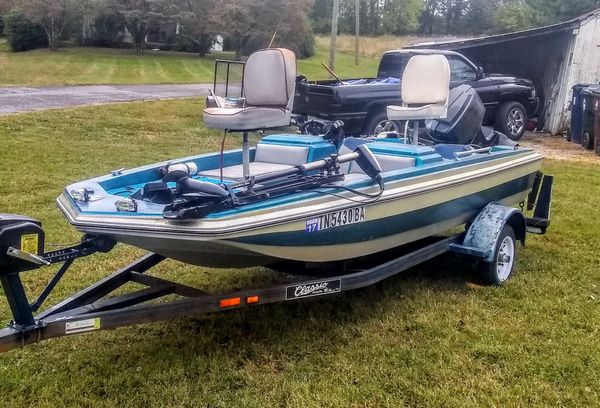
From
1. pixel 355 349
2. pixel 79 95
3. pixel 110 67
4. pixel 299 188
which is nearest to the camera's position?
pixel 299 188

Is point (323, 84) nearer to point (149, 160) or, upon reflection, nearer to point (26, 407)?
point (149, 160)

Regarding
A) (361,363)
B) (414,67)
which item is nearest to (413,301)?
(361,363)

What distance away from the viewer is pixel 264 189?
3.41m

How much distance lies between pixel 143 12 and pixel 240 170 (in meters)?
27.8

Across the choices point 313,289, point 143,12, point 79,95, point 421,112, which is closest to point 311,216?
point 313,289

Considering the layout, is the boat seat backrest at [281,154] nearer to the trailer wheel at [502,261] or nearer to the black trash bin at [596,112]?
the trailer wheel at [502,261]

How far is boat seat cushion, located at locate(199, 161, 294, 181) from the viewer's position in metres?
4.31

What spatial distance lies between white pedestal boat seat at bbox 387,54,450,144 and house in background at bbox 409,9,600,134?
28.2 feet

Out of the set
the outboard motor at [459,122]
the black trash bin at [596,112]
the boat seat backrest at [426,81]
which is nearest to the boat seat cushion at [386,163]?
the boat seat backrest at [426,81]

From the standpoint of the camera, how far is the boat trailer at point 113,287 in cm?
277

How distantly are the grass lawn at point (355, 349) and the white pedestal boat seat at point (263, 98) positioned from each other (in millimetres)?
1096

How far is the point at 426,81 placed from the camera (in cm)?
526

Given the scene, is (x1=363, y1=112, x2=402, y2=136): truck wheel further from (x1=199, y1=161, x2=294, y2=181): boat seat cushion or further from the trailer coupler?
the trailer coupler

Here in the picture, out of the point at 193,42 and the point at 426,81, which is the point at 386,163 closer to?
the point at 426,81
